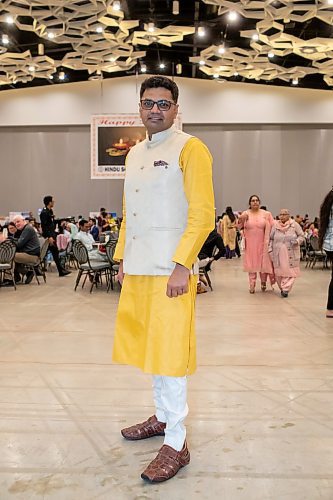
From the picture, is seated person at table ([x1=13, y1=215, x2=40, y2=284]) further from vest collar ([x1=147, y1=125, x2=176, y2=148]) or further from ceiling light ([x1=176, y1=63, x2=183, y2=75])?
ceiling light ([x1=176, y1=63, x2=183, y2=75])

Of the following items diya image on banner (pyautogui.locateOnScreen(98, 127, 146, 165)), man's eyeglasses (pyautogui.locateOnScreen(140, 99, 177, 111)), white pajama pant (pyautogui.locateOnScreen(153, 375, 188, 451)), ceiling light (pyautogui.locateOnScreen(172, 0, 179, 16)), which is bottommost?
white pajama pant (pyautogui.locateOnScreen(153, 375, 188, 451))

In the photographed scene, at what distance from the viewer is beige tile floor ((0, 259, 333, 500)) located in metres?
2.39

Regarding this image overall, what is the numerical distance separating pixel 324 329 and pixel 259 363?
5.12 feet

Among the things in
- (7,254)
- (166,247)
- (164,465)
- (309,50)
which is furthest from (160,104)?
(309,50)

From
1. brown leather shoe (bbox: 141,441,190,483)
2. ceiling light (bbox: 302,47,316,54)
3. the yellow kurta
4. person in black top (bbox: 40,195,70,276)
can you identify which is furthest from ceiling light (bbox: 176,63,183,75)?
brown leather shoe (bbox: 141,441,190,483)

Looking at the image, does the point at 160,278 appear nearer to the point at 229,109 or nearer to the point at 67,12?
the point at 67,12

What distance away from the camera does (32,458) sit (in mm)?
2643

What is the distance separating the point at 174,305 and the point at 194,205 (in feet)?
1.40

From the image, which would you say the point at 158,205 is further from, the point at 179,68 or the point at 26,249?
the point at 179,68

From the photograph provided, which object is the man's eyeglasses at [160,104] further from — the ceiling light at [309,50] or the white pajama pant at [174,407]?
the ceiling light at [309,50]

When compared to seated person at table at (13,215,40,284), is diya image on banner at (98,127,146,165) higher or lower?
higher

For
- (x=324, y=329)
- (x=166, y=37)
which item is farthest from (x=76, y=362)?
(x=166, y=37)

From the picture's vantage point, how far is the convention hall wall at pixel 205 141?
18328 millimetres

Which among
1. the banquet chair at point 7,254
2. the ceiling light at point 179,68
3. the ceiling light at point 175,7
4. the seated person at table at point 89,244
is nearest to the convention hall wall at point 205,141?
the ceiling light at point 179,68
